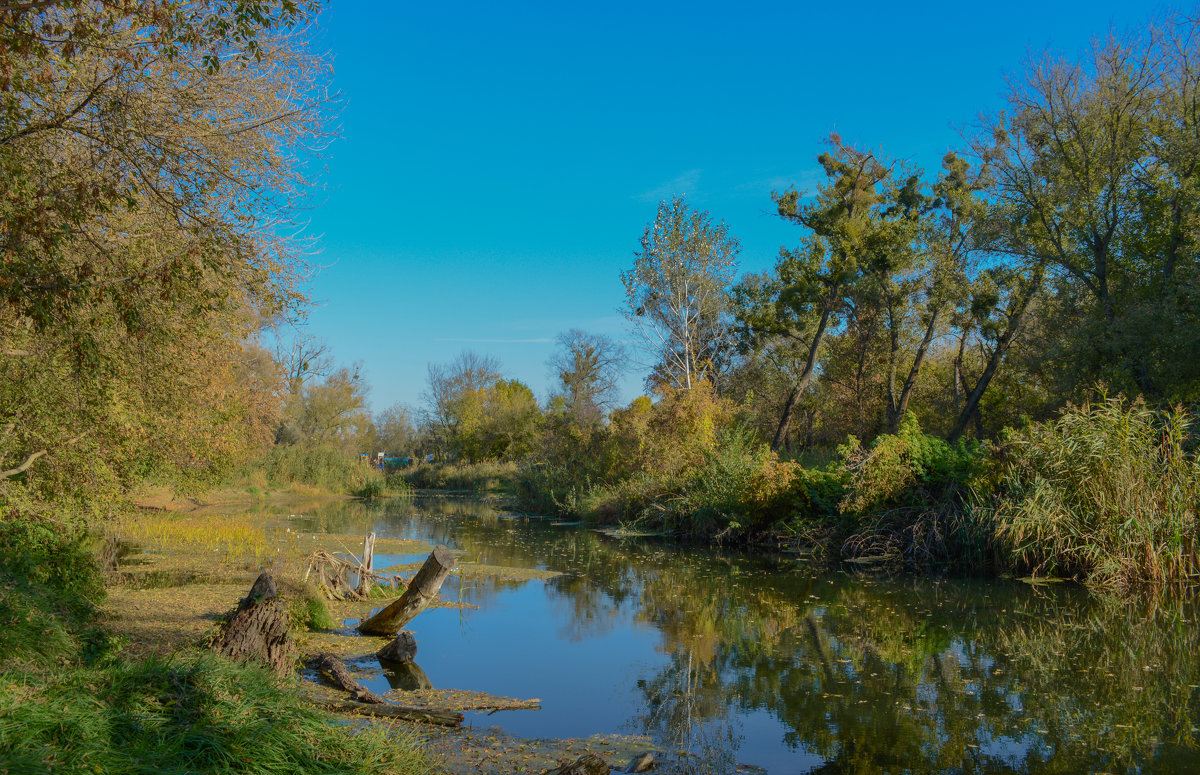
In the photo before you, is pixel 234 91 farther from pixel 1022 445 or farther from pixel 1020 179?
pixel 1020 179

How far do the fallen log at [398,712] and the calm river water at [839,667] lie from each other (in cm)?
45

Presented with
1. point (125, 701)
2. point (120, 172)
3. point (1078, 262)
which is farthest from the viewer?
point (1078, 262)

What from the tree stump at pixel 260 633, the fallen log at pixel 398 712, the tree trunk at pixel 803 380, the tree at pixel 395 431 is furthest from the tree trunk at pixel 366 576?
the tree at pixel 395 431

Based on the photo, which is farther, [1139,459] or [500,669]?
[1139,459]

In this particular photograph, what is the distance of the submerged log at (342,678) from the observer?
23.3 feet

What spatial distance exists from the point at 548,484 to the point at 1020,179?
2020 cm

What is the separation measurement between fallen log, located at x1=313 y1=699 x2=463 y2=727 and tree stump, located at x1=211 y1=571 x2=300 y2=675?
0.69 metres

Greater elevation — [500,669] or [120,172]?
[120,172]

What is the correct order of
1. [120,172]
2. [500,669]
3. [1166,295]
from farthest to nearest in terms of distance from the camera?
[1166,295] → [500,669] → [120,172]

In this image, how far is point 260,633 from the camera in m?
7.29

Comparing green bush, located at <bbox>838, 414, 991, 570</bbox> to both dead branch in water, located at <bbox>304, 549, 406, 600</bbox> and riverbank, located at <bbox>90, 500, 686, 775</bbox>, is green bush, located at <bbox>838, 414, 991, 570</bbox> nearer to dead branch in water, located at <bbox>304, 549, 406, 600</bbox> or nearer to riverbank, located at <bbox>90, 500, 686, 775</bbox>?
riverbank, located at <bbox>90, 500, 686, 775</bbox>

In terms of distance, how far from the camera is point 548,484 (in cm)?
3250

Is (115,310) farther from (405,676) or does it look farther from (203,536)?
(203,536)

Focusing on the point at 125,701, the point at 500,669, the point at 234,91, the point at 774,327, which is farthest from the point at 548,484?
the point at 125,701
